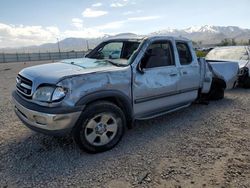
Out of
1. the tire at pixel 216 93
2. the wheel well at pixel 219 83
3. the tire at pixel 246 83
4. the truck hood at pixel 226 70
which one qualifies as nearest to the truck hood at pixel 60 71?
the truck hood at pixel 226 70

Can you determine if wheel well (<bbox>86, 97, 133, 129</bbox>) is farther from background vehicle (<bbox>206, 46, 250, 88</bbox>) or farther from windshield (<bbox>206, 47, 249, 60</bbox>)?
windshield (<bbox>206, 47, 249, 60</bbox>)

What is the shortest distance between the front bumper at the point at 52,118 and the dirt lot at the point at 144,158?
0.52m

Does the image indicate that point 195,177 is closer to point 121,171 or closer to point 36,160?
point 121,171

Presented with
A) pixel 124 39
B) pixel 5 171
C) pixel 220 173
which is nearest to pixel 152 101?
pixel 124 39

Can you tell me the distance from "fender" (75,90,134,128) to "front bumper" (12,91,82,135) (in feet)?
0.55

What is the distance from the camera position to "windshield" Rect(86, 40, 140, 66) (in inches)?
185

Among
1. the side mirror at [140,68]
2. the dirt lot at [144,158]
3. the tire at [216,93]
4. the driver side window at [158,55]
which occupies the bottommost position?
the dirt lot at [144,158]

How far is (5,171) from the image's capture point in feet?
11.5

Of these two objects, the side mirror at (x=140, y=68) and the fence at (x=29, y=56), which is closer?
the side mirror at (x=140, y=68)

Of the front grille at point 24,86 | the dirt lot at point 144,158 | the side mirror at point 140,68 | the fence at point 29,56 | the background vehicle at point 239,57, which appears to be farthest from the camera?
the fence at point 29,56

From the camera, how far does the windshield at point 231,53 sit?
9692 mm

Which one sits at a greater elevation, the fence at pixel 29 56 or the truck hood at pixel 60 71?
the truck hood at pixel 60 71

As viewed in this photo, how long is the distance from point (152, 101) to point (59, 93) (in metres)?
1.81

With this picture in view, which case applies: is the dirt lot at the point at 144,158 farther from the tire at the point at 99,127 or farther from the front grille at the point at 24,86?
the front grille at the point at 24,86
